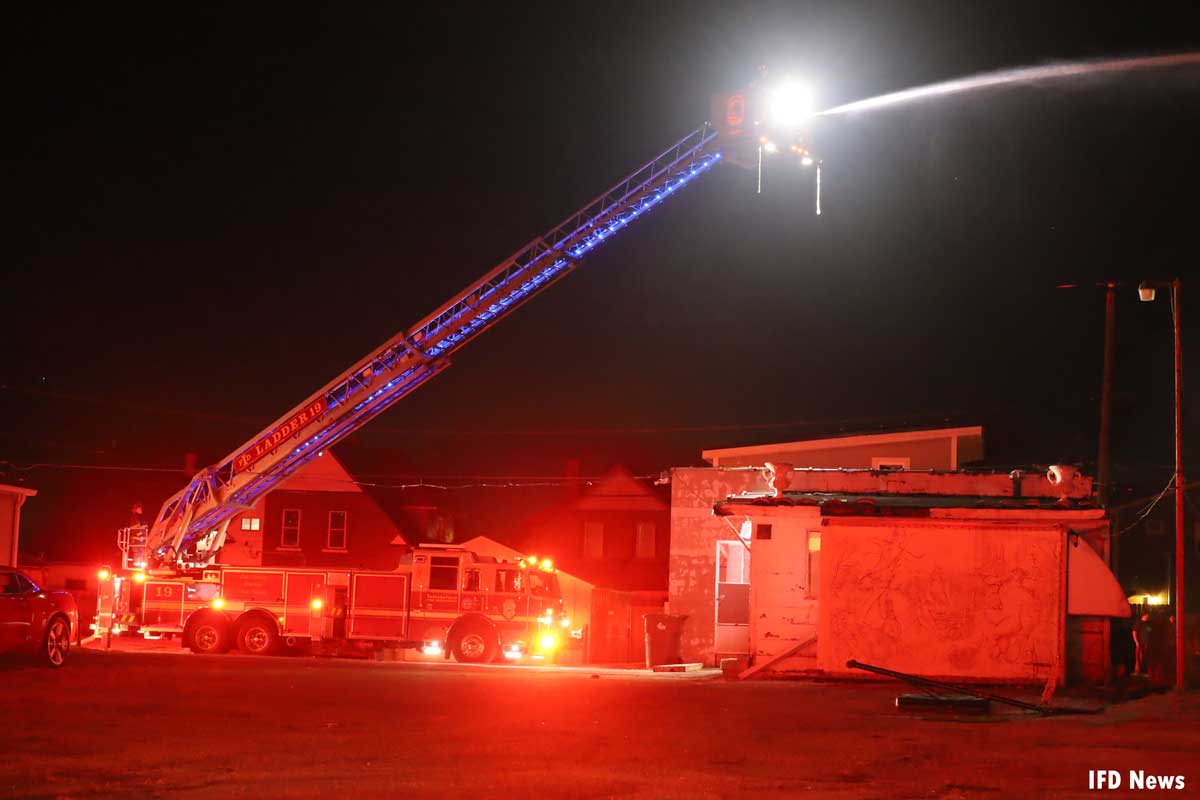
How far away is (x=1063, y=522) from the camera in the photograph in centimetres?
1870

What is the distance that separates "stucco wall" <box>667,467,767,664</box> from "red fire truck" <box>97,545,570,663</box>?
4805mm

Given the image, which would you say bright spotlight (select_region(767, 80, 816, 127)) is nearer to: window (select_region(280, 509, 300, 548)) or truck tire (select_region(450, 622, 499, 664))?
truck tire (select_region(450, 622, 499, 664))

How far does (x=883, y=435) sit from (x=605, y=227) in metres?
14.0

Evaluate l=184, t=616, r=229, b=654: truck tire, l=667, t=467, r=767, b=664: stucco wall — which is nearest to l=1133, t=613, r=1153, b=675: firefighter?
l=667, t=467, r=767, b=664: stucco wall

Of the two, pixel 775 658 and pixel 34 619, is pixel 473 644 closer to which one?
pixel 775 658

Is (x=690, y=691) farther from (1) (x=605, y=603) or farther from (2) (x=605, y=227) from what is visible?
(1) (x=605, y=603)

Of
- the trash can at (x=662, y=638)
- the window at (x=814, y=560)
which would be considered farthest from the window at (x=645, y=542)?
the window at (x=814, y=560)

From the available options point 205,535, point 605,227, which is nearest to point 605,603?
point 205,535

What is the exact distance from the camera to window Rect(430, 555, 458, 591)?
27.6 m

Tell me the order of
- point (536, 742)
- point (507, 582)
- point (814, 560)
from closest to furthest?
point (536, 742) → point (814, 560) → point (507, 582)

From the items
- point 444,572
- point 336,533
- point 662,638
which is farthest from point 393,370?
point 336,533

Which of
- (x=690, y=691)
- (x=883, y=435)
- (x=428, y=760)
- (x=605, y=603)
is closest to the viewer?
(x=428, y=760)

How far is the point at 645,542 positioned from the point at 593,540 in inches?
85.7

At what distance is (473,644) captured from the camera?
1082 inches
